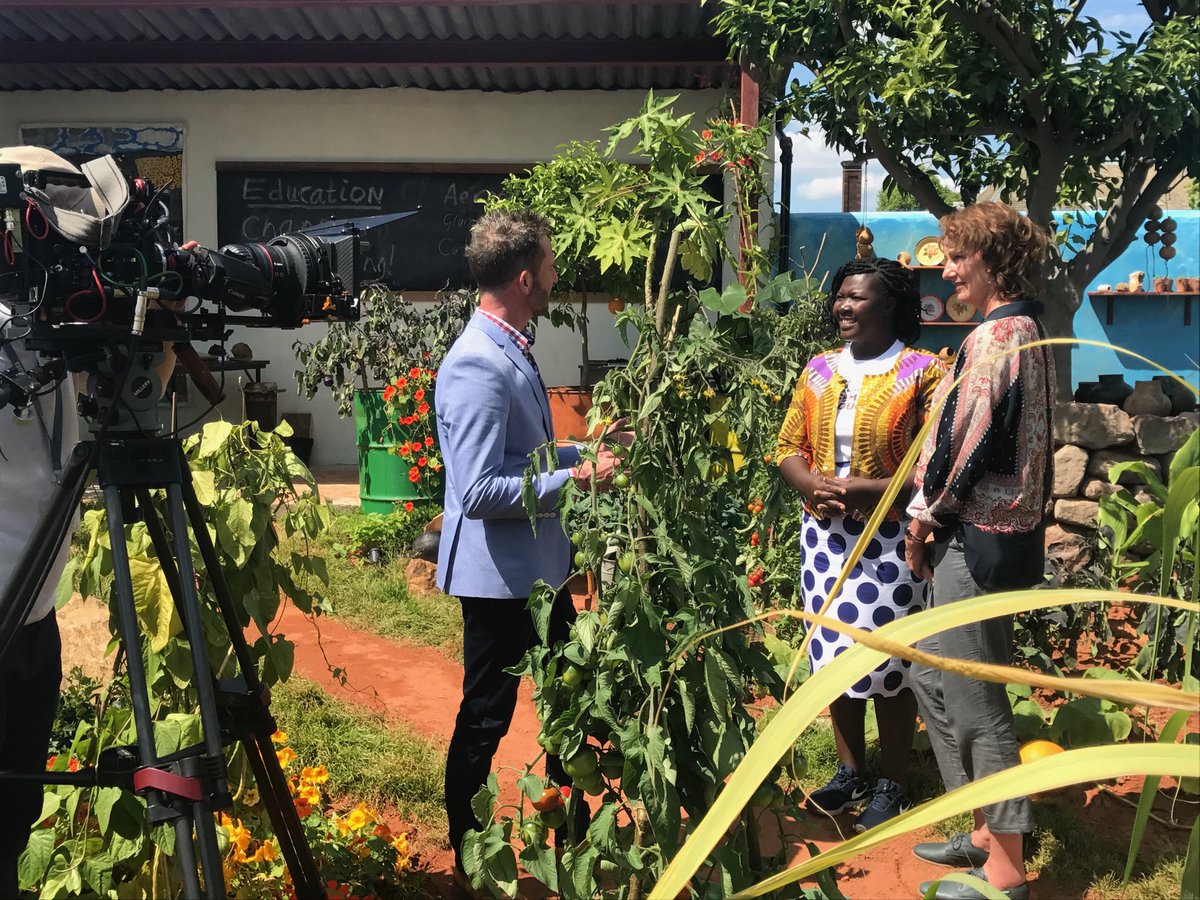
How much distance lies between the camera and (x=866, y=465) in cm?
300

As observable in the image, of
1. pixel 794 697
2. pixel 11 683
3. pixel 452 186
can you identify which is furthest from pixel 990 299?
pixel 452 186

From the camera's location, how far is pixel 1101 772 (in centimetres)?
77

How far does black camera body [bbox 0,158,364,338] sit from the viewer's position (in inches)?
67.5

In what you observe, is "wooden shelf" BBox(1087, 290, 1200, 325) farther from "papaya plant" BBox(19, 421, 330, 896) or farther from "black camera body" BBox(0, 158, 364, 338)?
"black camera body" BBox(0, 158, 364, 338)

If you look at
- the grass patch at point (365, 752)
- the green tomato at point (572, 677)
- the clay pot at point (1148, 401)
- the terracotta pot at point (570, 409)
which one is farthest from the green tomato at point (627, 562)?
the clay pot at point (1148, 401)

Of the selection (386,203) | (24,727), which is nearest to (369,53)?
(386,203)

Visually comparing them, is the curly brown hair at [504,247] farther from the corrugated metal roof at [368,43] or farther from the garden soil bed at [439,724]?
the corrugated metal roof at [368,43]

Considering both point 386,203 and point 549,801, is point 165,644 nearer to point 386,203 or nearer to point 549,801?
point 549,801

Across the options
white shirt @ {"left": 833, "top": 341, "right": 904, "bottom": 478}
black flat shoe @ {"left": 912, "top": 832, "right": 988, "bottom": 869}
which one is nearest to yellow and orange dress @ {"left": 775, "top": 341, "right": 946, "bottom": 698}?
white shirt @ {"left": 833, "top": 341, "right": 904, "bottom": 478}

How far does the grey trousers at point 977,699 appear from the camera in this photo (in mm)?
2547

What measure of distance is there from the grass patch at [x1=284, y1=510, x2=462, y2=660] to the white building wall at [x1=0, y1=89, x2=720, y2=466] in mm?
3021

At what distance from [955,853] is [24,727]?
235 cm

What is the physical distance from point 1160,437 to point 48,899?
18.2 feet

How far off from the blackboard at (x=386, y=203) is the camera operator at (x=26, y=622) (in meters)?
6.47
